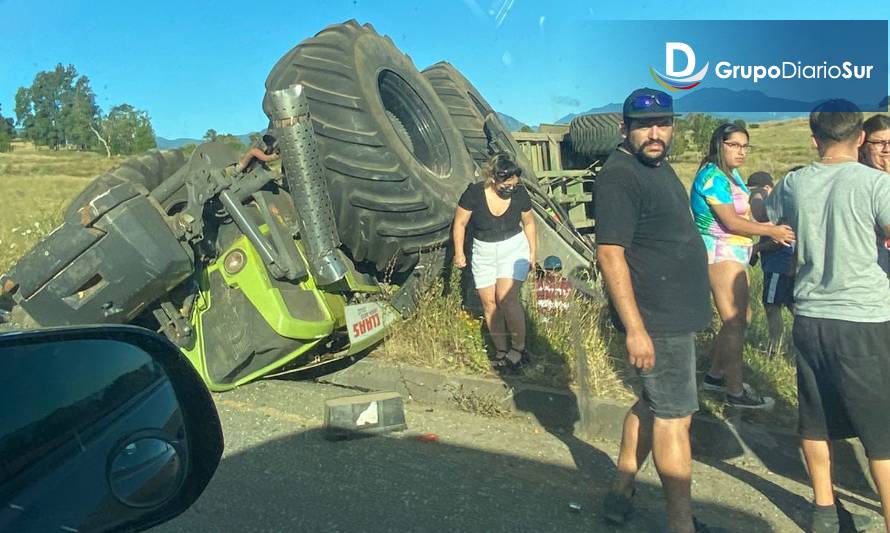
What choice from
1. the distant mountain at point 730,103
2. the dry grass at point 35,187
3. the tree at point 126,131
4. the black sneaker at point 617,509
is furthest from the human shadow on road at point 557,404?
the tree at point 126,131

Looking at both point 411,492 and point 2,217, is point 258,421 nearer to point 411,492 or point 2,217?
point 411,492

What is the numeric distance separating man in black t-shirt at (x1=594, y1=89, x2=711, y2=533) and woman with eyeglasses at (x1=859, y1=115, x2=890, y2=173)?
1815 mm

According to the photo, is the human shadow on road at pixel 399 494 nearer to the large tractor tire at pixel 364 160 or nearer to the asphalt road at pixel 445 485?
the asphalt road at pixel 445 485

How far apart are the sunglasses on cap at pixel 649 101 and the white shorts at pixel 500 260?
2467mm

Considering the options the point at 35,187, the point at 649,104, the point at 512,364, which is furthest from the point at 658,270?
the point at 35,187

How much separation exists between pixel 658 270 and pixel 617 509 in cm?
115

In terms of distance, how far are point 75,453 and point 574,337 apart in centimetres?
390

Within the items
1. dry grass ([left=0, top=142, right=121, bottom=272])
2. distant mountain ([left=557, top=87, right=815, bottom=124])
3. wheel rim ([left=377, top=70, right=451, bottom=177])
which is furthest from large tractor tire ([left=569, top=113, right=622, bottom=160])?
dry grass ([left=0, top=142, right=121, bottom=272])

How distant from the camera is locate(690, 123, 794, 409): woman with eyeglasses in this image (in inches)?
190

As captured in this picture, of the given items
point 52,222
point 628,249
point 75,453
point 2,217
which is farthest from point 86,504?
point 2,217

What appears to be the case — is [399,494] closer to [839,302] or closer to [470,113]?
[839,302]

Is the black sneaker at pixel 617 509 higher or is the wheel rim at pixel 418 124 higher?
the wheel rim at pixel 418 124

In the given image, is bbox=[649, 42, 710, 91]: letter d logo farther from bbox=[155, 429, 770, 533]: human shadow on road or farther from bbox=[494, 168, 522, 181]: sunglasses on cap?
bbox=[155, 429, 770, 533]: human shadow on road

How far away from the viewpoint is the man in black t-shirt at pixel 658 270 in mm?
3404
